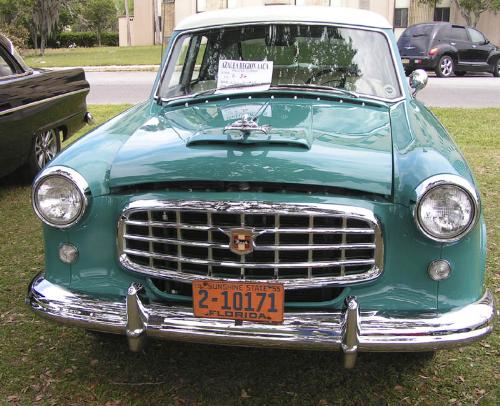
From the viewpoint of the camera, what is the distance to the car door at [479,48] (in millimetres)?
17125

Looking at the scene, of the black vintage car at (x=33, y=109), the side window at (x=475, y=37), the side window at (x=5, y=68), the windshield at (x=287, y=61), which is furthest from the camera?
the side window at (x=475, y=37)

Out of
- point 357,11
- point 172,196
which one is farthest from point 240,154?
point 357,11

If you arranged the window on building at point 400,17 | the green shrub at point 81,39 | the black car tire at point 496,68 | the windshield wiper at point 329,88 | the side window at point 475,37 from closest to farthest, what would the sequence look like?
1. the windshield wiper at point 329,88
2. the side window at point 475,37
3. the black car tire at point 496,68
4. the window on building at point 400,17
5. the green shrub at point 81,39

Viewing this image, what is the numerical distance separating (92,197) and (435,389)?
181cm

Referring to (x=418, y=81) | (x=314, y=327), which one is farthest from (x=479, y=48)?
(x=314, y=327)

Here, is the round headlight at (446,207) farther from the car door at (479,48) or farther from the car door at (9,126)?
the car door at (479,48)

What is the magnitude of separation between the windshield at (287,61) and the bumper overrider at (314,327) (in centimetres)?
154

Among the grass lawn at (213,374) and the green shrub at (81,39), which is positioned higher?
the green shrub at (81,39)

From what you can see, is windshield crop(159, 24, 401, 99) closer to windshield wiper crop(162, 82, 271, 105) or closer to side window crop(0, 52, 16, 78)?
windshield wiper crop(162, 82, 271, 105)

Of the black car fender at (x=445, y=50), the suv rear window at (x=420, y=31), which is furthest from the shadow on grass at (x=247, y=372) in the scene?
the suv rear window at (x=420, y=31)

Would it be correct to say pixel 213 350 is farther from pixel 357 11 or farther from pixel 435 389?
pixel 357 11

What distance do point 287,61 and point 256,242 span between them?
1650 millimetres

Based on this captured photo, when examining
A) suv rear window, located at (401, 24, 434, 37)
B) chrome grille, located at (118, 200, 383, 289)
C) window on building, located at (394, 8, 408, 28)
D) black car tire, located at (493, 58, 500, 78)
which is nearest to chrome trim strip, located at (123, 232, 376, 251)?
chrome grille, located at (118, 200, 383, 289)

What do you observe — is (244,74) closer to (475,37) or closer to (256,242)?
(256,242)
